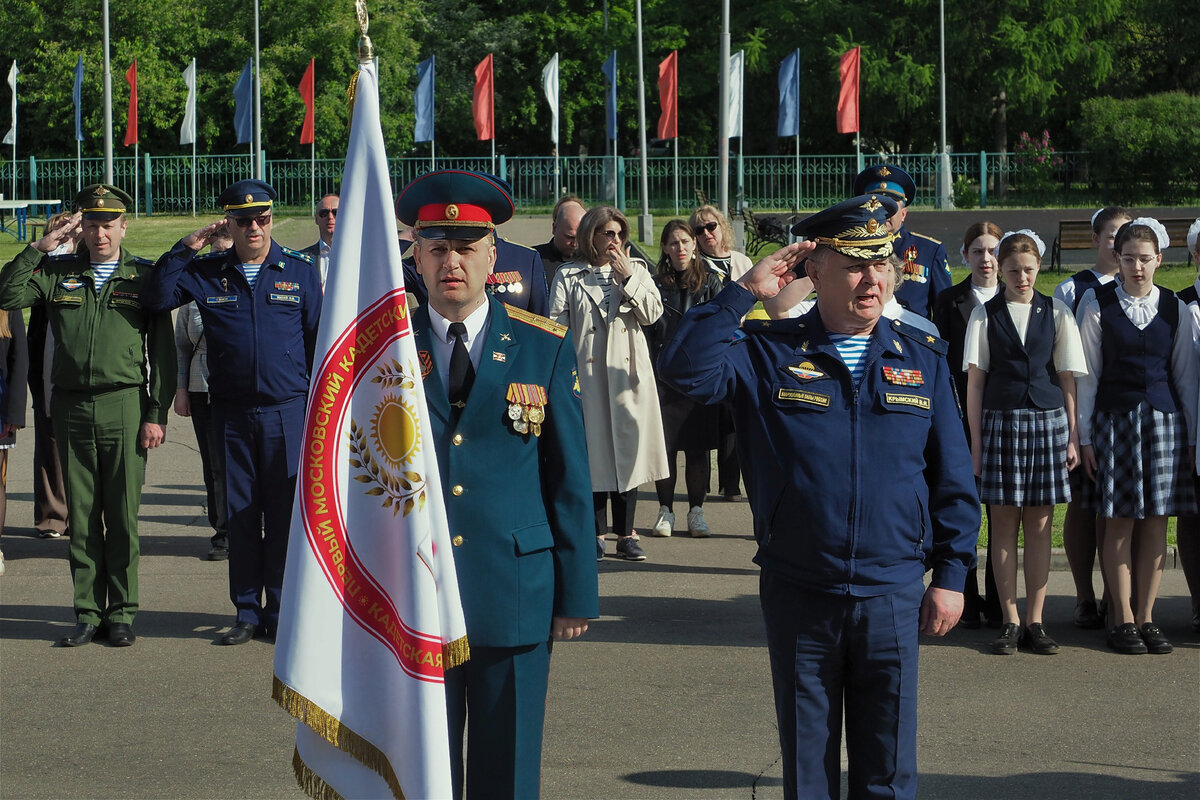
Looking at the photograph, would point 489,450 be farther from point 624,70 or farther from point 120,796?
point 624,70

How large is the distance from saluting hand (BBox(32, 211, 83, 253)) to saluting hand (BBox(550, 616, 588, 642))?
14.5 ft

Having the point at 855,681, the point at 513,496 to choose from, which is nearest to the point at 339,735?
the point at 513,496

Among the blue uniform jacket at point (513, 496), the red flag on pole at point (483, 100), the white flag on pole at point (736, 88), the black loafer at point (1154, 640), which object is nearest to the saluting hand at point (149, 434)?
the blue uniform jacket at point (513, 496)

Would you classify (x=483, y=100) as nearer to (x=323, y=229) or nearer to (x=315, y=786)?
(x=323, y=229)

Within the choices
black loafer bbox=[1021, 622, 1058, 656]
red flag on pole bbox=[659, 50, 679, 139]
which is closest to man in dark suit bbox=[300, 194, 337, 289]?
black loafer bbox=[1021, 622, 1058, 656]

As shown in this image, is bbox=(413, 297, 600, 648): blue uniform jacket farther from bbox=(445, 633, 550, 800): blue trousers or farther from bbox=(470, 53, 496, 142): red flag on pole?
bbox=(470, 53, 496, 142): red flag on pole

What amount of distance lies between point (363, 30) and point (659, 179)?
34954 mm

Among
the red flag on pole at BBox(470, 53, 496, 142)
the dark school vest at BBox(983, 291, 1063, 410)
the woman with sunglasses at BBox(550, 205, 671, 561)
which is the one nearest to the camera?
the dark school vest at BBox(983, 291, 1063, 410)

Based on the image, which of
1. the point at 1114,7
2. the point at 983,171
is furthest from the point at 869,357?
the point at 1114,7

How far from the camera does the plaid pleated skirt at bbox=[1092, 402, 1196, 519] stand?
7.31 meters

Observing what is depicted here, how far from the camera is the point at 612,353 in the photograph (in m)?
9.09

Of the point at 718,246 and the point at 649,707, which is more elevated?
the point at 718,246

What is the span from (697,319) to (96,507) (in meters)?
4.71

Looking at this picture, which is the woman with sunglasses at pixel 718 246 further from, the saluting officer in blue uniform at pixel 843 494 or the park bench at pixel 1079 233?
the park bench at pixel 1079 233
